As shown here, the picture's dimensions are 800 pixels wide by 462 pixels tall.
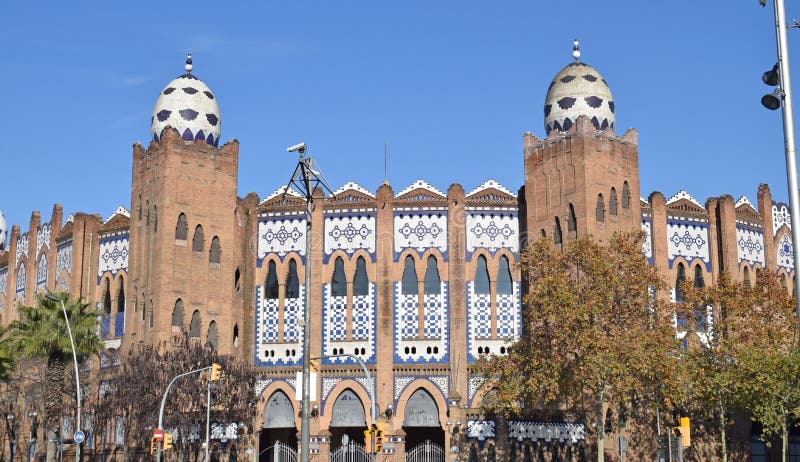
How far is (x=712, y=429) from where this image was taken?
45656mm

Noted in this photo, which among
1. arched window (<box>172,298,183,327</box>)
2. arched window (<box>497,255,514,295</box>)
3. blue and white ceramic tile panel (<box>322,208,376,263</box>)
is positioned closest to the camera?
arched window (<box>172,298,183,327</box>)

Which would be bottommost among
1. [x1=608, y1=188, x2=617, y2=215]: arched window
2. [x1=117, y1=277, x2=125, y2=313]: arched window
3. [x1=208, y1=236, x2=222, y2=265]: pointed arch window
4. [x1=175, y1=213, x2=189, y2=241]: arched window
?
[x1=117, y1=277, x2=125, y2=313]: arched window

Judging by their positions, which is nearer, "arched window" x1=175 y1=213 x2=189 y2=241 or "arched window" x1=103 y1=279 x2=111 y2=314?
"arched window" x1=175 y1=213 x2=189 y2=241

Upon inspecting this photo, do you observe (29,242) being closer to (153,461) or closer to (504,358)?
(153,461)

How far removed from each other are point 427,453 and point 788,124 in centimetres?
2864

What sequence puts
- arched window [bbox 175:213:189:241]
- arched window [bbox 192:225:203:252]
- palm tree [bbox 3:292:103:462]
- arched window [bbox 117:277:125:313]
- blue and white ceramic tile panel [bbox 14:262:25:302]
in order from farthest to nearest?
blue and white ceramic tile panel [bbox 14:262:25:302] → arched window [bbox 117:277:125:313] → arched window [bbox 192:225:203:252] → arched window [bbox 175:213:189:241] → palm tree [bbox 3:292:103:462]

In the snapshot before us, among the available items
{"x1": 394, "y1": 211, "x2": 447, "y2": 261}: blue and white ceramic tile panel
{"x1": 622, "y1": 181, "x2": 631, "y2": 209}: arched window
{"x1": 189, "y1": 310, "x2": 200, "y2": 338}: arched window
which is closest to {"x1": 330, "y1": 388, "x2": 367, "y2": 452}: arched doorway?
{"x1": 394, "y1": 211, "x2": 447, "y2": 261}: blue and white ceramic tile panel

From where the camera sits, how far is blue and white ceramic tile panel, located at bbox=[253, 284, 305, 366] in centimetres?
4722

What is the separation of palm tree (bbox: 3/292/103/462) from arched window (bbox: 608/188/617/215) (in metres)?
20.1

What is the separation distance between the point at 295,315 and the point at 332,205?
15.8 feet

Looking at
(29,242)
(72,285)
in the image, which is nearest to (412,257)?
(72,285)

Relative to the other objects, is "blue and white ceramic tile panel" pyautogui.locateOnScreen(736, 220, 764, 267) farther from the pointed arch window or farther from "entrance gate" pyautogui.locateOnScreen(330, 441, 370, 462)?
the pointed arch window

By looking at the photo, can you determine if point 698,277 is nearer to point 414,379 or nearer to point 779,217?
point 779,217

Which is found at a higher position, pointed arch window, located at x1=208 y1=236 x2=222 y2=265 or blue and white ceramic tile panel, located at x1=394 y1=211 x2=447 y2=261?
blue and white ceramic tile panel, located at x1=394 y1=211 x2=447 y2=261
